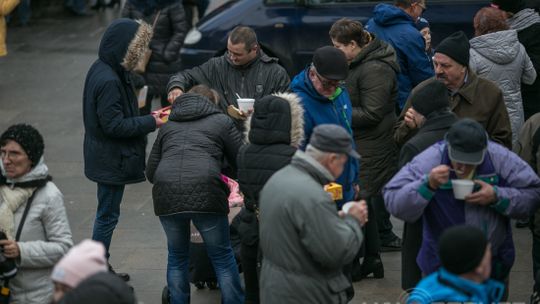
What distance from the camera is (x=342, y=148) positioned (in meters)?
5.73

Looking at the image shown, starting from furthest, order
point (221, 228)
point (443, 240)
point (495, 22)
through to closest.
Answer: point (495, 22)
point (221, 228)
point (443, 240)

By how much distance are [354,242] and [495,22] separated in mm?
3555

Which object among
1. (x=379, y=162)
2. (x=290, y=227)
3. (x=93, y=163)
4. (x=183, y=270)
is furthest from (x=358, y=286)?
(x=290, y=227)

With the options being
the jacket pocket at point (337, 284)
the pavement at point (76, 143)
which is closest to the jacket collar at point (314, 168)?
the jacket pocket at point (337, 284)

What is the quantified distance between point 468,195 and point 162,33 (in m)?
6.70

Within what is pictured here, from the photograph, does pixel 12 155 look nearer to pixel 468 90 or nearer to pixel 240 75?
pixel 240 75

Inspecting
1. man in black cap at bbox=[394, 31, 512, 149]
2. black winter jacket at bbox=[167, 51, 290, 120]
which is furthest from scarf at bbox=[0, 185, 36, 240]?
man in black cap at bbox=[394, 31, 512, 149]

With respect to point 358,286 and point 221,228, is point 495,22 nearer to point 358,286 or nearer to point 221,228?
point 358,286

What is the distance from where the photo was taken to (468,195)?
234 inches

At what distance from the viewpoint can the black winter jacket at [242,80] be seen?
27.1 ft

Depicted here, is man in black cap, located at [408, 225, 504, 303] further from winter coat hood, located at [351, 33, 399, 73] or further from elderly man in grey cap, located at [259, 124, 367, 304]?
winter coat hood, located at [351, 33, 399, 73]

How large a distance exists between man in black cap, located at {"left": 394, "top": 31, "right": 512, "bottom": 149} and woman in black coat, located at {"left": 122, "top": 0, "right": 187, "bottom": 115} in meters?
5.19

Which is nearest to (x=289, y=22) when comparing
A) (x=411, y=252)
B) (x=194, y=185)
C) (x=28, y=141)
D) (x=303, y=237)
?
(x=194, y=185)

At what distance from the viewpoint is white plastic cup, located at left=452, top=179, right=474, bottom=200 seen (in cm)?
591
